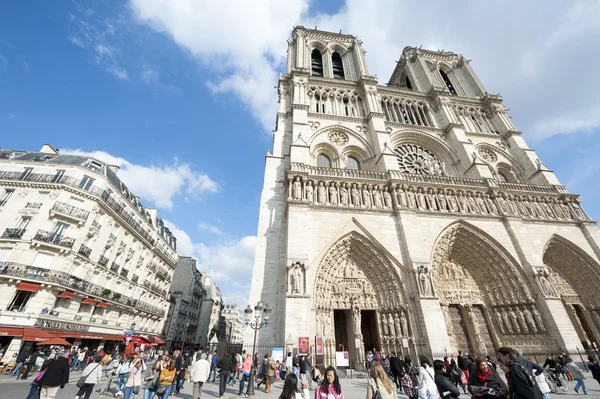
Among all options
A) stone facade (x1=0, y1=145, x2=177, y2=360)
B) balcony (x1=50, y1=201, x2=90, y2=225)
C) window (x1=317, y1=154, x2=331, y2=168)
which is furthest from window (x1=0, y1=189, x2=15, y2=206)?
window (x1=317, y1=154, x2=331, y2=168)

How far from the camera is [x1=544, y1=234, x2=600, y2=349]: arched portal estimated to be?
13008 millimetres

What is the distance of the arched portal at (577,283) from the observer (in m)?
13.0

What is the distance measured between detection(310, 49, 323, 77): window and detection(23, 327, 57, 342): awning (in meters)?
23.5

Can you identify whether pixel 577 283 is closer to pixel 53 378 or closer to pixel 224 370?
pixel 224 370

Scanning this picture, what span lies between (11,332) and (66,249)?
3.46 m

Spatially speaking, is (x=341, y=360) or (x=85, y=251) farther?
(x=85, y=251)

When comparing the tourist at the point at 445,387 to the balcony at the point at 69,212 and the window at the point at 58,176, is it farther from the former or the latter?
the window at the point at 58,176

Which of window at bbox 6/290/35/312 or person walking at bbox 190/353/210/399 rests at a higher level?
window at bbox 6/290/35/312

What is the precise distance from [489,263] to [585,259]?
539 centimetres

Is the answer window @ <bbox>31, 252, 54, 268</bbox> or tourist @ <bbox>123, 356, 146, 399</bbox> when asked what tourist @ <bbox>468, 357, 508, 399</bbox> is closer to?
tourist @ <bbox>123, 356, 146, 399</bbox>

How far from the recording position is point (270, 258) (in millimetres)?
12445

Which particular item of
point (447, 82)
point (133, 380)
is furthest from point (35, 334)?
point (447, 82)

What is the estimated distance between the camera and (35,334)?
10.3 metres

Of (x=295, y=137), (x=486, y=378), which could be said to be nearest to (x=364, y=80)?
(x=295, y=137)
